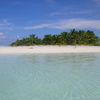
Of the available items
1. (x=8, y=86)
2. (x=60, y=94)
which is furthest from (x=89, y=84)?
(x=8, y=86)

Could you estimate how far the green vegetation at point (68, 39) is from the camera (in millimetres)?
29109

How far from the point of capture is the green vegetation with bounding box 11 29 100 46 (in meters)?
29.1

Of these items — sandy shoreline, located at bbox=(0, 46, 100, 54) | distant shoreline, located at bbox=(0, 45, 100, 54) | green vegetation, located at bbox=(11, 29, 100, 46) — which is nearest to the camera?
distant shoreline, located at bbox=(0, 45, 100, 54)

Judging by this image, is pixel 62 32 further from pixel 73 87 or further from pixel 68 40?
pixel 73 87

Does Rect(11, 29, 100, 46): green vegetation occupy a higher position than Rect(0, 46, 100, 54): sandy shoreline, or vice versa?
Rect(11, 29, 100, 46): green vegetation

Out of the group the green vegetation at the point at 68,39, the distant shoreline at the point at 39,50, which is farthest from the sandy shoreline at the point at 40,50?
the green vegetation at the point at 68,39

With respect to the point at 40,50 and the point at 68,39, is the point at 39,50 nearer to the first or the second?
the point at 40,50

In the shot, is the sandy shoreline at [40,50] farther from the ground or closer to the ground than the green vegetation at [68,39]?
closer to the ground

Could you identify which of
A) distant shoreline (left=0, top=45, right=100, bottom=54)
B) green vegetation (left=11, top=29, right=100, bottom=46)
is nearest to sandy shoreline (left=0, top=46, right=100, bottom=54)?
distant shoreline (left=0, top=45, right=100, bottom=54)

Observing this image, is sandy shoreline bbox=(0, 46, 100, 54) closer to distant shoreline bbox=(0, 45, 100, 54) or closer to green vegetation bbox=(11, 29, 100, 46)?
distant shoreline bbox=(0, 45, 100, 54)

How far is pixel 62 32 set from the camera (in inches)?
1178

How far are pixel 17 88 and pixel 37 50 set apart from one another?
57.1 feet

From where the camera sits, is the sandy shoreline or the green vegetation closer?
the sandy shoreline

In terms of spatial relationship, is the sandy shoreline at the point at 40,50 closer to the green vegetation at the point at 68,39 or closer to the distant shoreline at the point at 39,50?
the distant shoreline at the point at 39,50
